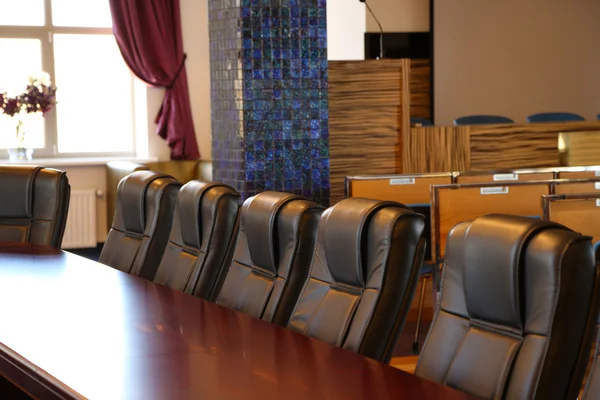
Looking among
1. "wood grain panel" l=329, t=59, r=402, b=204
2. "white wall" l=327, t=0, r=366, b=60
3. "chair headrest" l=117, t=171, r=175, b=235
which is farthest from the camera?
"white wall" l=327, t=0, r=366, b=60

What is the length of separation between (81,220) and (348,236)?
248 inches

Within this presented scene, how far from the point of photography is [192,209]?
334 centimetres

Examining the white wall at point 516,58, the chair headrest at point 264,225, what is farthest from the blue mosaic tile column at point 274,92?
the white wall at point 516,58

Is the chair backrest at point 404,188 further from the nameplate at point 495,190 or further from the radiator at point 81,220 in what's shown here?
the radiator at point 81,220

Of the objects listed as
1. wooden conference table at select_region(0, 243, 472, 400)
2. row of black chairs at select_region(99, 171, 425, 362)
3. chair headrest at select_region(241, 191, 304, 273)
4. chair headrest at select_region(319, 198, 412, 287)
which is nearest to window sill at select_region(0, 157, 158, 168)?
row of black chairs at select_region(99, 171, 425, 362)

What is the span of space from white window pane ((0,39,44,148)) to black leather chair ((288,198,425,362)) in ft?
21.3

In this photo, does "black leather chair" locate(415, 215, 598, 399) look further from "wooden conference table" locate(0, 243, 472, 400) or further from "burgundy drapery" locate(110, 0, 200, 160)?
"burgundy drapery" locate(110, 0, 200, 160)

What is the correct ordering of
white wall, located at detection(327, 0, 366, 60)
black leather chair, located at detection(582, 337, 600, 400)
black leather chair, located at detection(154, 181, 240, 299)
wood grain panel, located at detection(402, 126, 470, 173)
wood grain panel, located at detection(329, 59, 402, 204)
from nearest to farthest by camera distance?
black leather chair, located at detection(582, 337, 600, 400)
black leather chair, located at detection(154, 181, 240, 299)
wood grain panel, located at detection(329, 59, 402, 204)
wood grain panel, located at detection(402, 126, 470, 173)
white wall, located at detection(327, 0, 366, 60)

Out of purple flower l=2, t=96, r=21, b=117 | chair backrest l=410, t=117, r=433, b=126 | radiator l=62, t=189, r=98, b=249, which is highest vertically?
purple flower l=2, t=96, r=21, b=117

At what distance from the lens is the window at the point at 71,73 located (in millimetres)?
8391

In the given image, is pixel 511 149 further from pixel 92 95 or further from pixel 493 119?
pixel 92 95

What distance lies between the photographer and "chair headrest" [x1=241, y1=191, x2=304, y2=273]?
9.08ft

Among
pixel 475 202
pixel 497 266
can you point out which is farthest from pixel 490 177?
pixel 497 266

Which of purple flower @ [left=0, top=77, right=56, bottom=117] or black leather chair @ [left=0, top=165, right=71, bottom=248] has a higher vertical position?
purple flower @ [left=0, top=77, right=56, bottom=117]
